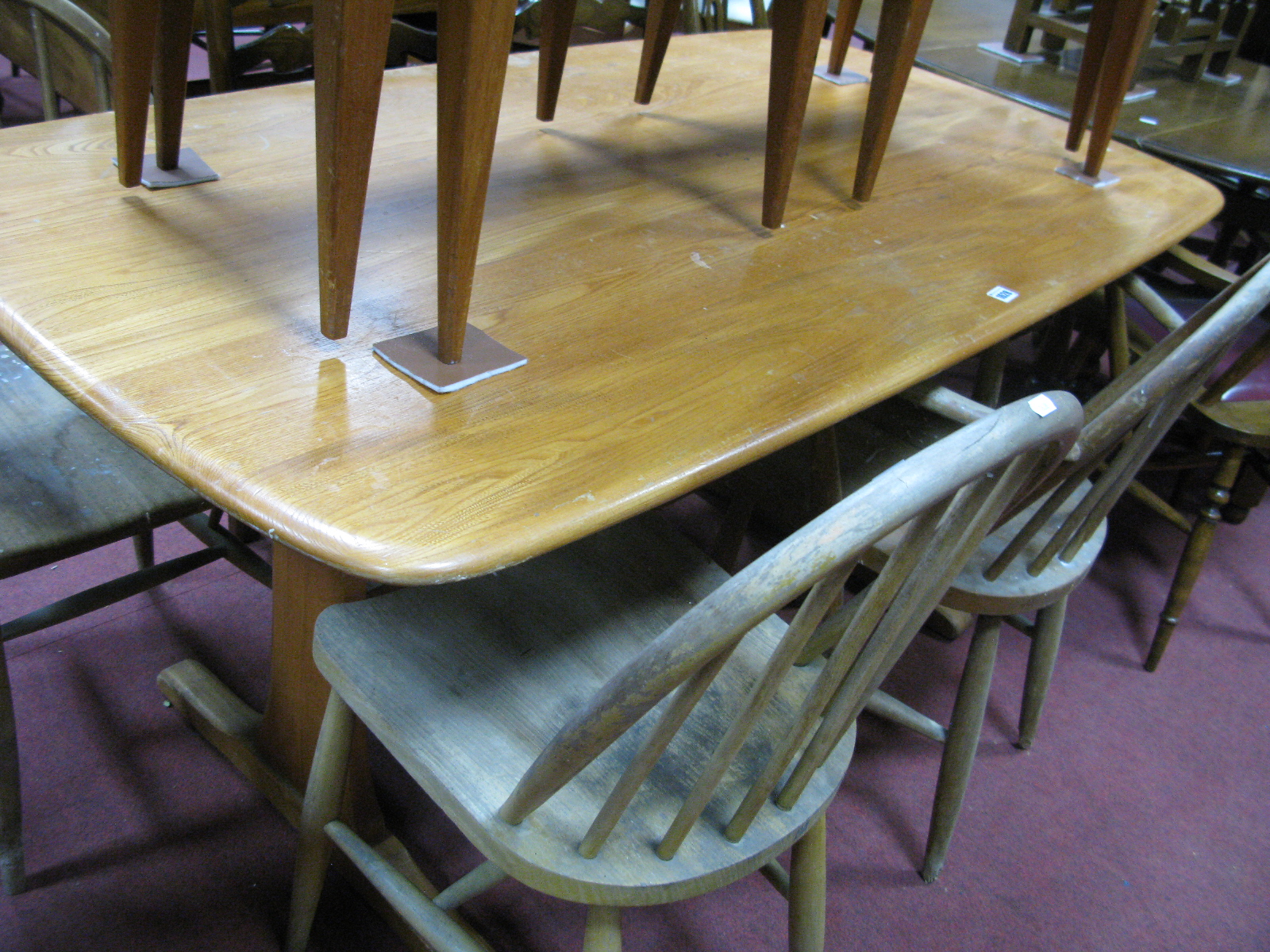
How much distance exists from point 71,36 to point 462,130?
2.53 feet

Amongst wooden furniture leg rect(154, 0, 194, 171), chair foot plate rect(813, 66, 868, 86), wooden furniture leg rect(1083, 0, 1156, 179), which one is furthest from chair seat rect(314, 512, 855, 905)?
chair foot plate rect(813, 66, 868, 86)

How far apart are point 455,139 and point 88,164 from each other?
47 cm

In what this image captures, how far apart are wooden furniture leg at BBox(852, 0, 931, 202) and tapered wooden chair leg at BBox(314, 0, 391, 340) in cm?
65

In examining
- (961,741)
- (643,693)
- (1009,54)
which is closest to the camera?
(643,693)

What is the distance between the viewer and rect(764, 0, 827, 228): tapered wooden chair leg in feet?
3.16

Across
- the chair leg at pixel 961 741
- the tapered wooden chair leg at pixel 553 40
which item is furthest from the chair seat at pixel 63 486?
the chair leg at pixel 961 741

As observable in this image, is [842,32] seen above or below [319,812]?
above

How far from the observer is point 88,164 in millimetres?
931

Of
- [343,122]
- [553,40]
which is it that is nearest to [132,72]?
[343,122]

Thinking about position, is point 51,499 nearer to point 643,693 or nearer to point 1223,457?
point 643,693

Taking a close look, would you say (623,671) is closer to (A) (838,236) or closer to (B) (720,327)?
(B) (720,327)

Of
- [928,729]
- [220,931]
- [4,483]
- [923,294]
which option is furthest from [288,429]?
[928,729]

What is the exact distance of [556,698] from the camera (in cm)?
85

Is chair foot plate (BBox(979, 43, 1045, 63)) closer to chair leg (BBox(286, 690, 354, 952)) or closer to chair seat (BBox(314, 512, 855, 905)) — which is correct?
chair seat (BBox(314, 512, 855, 905))
